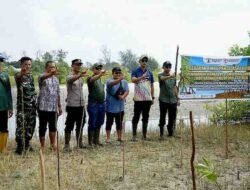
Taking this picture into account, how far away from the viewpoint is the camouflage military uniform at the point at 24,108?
261 inches

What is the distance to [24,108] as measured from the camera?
21.9 feet

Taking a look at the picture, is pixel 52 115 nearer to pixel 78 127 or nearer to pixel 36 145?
pixel 78 127

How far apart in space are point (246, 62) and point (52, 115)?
449 centimetres

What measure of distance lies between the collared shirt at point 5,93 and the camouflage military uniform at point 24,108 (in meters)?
0.17

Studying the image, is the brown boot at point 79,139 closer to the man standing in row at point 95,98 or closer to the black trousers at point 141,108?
the man standing in row at point 95,98

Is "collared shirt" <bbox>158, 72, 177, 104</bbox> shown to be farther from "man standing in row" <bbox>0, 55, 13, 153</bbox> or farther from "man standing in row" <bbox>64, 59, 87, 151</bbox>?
"man standing in row" <bbox>0, 55, 13, 153</bbox>

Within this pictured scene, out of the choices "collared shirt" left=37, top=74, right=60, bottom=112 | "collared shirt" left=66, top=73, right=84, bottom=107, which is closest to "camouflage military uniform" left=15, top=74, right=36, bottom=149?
"collared shirt" left=37, top=74, right=60, bottom=112

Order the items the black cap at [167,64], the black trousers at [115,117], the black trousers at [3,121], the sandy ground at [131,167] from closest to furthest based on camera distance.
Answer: the sandy ground at [131,167]
the black trousers at [3,121]
the black trousers at [115,117]
the black cap at [167,64]

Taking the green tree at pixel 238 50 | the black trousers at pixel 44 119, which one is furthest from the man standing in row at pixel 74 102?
the green tree at pixel 238 50

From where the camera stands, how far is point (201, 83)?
29.9 feet

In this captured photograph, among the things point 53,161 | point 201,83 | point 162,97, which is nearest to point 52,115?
point 53,161

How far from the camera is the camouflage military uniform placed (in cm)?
662

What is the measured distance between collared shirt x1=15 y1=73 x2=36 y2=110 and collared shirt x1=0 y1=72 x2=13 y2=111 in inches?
6.7

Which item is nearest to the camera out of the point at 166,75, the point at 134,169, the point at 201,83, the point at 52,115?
the point at 134,169
